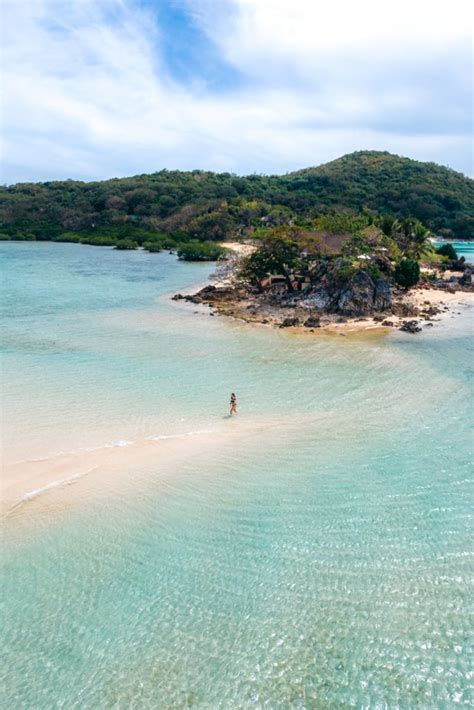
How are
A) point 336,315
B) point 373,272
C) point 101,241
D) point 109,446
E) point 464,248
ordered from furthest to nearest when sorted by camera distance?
point 464,248
point 101,241
point 373,272
point 336,315
point 109,446

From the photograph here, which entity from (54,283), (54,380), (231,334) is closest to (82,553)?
(54,380)

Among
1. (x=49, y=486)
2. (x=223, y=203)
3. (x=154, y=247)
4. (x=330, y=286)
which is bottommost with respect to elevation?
(x=49, y=486)

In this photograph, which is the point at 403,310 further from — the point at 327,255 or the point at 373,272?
the point at 327,255

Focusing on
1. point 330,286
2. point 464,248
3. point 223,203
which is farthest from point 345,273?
point 464,248

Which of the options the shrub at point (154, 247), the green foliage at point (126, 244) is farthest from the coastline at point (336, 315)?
the green foliage at point (126, 244)

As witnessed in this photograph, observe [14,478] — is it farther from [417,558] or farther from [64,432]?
[417,558]

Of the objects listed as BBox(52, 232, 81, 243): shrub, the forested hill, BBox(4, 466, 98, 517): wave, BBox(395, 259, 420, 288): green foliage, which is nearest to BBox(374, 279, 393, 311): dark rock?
BBox(395, 259, 420, 288): green foliage

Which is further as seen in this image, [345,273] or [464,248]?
[464,248]

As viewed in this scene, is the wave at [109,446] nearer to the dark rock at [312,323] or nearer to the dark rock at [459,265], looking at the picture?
the dark rock at [312,323]
